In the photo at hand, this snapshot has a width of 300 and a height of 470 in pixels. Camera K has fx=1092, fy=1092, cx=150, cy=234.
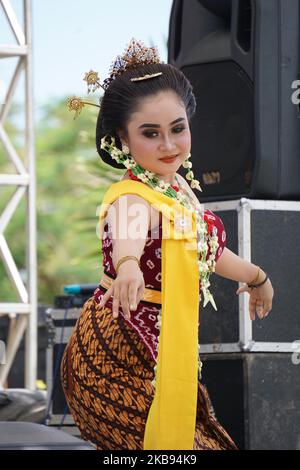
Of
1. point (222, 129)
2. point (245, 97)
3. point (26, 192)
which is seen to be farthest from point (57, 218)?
point (245, 97)

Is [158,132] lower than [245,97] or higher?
lower

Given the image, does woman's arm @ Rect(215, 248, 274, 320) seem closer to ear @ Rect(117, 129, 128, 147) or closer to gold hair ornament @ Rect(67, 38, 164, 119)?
ear @ Rect(117, 129, 128, 147)

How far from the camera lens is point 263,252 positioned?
361 centimetres

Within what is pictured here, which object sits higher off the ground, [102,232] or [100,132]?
[100,132]

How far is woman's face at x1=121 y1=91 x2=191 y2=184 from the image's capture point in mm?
2574

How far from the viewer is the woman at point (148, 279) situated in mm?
2420

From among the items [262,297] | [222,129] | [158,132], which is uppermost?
[222,129]

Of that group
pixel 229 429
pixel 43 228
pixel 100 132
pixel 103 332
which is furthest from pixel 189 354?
pixel 43 228

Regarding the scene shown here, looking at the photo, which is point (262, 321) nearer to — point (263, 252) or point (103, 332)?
point (263, 252)

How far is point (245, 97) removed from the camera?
365 centimetres

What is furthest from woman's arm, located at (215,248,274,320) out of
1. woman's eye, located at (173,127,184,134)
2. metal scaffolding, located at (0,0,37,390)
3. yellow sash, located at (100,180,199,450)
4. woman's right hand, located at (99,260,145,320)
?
metal scaffolding, located at (0,0,37,390)

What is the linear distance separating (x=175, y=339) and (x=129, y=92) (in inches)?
23.9

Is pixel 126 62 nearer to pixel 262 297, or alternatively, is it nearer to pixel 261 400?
pixel 262 297
